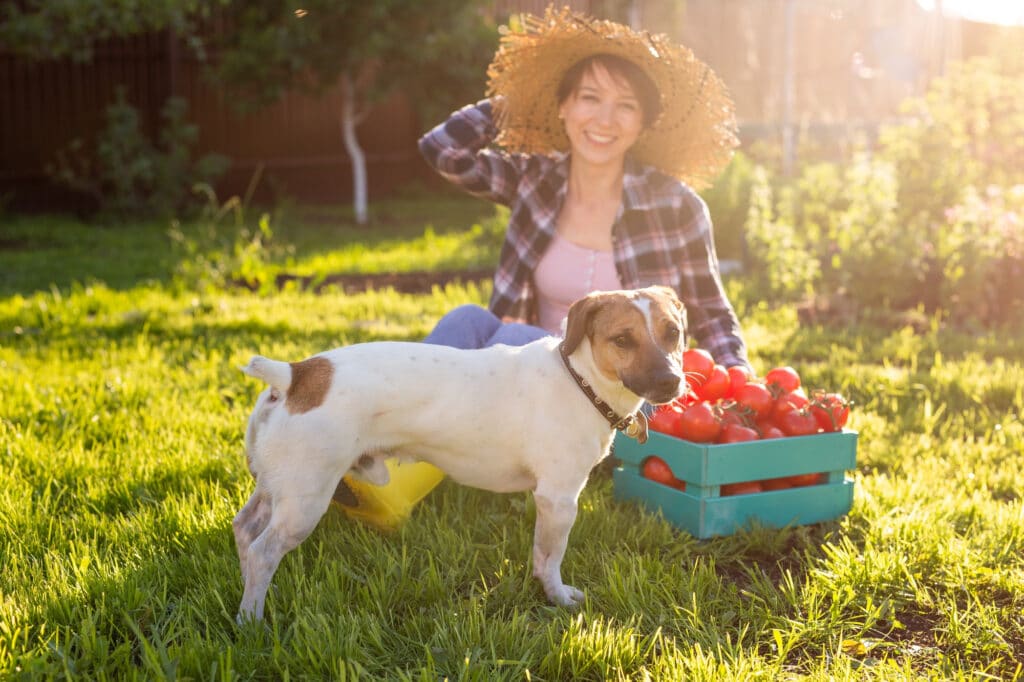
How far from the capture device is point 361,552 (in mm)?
3363

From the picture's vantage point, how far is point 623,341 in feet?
9.62

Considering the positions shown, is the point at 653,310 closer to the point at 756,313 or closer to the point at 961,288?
the point at 756,313

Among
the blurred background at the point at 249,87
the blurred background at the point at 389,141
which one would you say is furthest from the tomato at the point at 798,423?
the blurred background at the point at 249,87

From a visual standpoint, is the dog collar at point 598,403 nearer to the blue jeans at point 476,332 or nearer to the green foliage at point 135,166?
the blue jeans at point 476,332

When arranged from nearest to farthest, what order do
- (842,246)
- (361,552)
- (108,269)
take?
1. (361,552)
2. (842,246)
3. (108,269)

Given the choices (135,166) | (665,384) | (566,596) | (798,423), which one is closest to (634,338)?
(665,384)

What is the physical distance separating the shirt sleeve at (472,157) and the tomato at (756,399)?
5.55 feet

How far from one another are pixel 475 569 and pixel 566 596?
1.09ft

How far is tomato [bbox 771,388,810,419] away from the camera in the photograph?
386cm

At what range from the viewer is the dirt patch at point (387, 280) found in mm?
8477

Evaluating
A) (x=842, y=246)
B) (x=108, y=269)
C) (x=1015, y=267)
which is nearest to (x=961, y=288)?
(x=1015, y=267)

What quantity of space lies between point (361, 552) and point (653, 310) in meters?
1.28

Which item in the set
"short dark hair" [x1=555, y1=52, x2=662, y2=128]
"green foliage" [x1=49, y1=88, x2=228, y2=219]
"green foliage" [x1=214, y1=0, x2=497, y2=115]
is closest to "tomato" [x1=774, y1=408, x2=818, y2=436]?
"short dark hair" [x1=555, y1=52, x2=662, y2=128]

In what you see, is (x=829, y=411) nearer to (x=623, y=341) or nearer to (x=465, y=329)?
(x=623, y=341)
